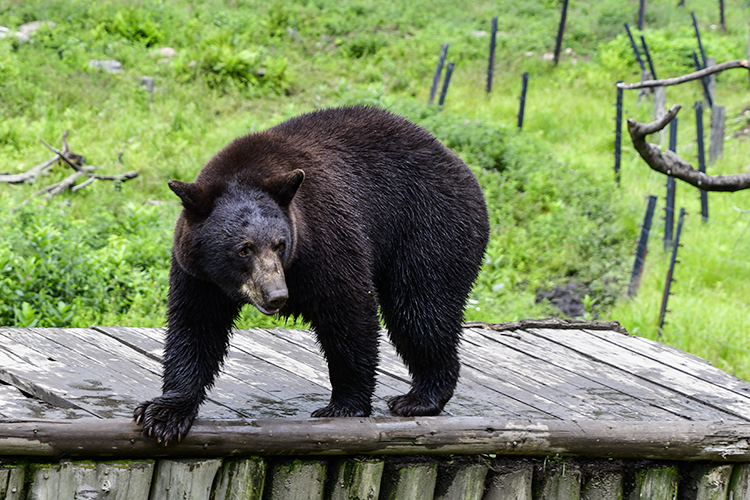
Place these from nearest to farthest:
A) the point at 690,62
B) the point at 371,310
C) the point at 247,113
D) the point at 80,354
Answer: the point at 371,310 < the point at 80,354 < the point at 247,113 < the point at 690,62

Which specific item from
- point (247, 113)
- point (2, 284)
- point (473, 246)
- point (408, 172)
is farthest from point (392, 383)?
point (247, 113)

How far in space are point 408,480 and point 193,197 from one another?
139 centimetres

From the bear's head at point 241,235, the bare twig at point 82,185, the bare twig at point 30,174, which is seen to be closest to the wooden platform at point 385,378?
the bear's head at point 241,235

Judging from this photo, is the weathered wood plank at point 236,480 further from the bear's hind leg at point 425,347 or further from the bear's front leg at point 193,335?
the bear's hind leg at point 425,347

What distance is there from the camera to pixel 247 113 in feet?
39.5

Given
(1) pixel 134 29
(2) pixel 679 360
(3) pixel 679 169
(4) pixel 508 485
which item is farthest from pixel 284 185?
(1) pixel 134 29

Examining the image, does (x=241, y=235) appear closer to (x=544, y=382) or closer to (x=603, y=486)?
(x=603, y=486)

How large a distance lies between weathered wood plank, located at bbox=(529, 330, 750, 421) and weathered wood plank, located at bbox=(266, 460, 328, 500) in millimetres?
2134

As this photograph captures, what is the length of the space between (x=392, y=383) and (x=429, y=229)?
1020mm

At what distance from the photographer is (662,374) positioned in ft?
15.0

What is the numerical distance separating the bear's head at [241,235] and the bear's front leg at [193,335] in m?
0.13

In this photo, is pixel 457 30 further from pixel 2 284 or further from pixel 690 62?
pixel 2 284

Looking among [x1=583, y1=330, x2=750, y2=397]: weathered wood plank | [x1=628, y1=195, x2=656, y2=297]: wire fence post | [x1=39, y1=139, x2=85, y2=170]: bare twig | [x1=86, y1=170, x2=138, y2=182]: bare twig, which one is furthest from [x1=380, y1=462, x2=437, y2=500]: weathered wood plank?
[x1=39, y1=139, x2=85, y2=170]: bare twig

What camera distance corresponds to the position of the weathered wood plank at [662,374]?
163 inches
